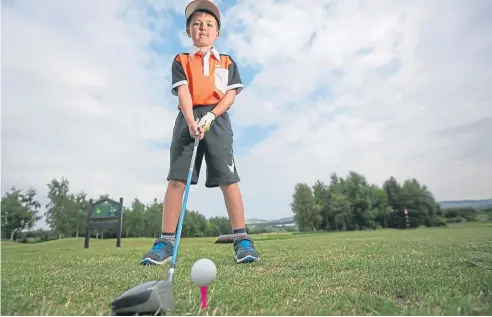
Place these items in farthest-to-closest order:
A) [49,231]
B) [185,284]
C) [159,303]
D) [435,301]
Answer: [49,231] < [185,284] < [435,301] < [159,303]

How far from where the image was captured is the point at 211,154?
3.54 meters

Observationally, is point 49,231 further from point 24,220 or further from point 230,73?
point 230,73

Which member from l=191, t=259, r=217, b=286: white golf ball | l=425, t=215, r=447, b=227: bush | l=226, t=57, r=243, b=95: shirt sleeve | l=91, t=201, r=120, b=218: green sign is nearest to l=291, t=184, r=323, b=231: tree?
l=425, t=215, r=447, b=227: bush

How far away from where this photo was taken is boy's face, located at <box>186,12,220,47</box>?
12.5ft

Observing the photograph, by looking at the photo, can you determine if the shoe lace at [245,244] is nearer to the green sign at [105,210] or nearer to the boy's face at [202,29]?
the boy's face at [202,29]

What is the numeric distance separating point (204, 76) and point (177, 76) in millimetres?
278

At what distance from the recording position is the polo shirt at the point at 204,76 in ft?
12.1

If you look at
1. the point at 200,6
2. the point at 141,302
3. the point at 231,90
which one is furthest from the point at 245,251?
the point at 200,6

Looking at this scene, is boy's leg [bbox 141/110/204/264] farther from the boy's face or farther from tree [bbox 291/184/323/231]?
tree [bbox 291/184/323/231]

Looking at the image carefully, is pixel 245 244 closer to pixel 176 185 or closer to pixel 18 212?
pixel 176 185

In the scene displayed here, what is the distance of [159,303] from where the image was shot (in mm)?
1475

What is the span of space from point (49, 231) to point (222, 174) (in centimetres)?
4292

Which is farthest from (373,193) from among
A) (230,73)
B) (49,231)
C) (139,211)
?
(49,231)

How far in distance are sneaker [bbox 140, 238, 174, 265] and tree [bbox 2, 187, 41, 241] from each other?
93.9ft
